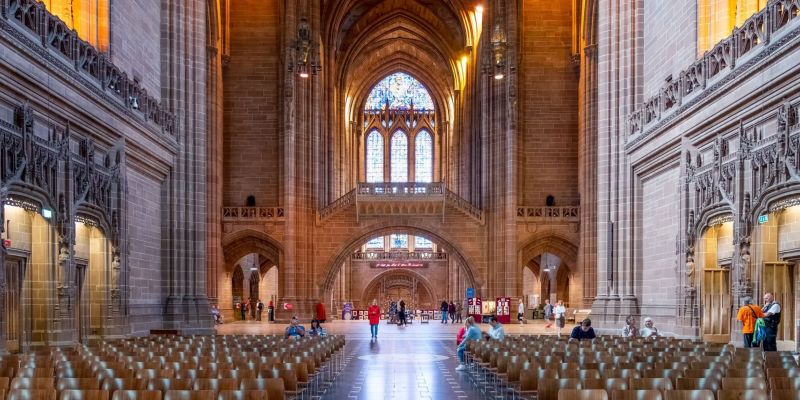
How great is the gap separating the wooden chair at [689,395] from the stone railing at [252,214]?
37.9 meters

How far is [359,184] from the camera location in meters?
46.2

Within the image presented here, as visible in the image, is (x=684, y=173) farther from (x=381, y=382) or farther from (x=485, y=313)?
(x=485, y=313)

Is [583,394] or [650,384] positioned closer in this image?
[583,394]

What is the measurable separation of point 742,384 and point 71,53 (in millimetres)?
17143

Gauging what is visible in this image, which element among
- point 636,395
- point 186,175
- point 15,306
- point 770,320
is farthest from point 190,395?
point 186,175

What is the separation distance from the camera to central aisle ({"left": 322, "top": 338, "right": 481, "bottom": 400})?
1531 cm

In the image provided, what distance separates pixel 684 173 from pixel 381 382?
10770mm

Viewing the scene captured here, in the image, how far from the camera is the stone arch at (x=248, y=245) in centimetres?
4528

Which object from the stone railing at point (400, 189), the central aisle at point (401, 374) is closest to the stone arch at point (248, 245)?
the stone railing at point (400, 189)

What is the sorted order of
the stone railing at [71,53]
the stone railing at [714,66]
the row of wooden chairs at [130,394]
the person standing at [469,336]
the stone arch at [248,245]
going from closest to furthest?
the row of wooden chairs at [130,394], the stone railing at [71,53], the stone railing at [714,66], the person standing at [469,336], the stone arch at [248,245]

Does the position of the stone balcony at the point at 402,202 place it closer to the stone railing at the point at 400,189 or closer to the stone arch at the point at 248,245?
the stone railing at the point at 400,189

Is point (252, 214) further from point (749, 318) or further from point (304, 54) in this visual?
point (749, 318)

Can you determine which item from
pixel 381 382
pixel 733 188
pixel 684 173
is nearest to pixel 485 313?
pixel 684 173

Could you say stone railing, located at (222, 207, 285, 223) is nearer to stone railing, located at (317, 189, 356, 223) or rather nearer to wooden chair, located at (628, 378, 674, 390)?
stone railing, located at (317, 189, 356, 223)
